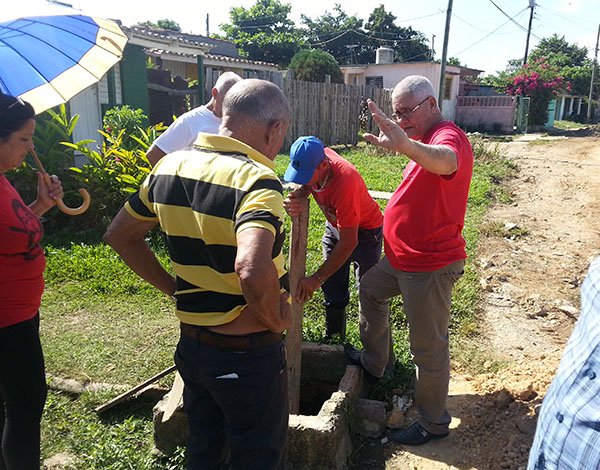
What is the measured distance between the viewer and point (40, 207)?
8.57 ft

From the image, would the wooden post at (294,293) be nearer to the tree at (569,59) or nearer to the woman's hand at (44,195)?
the woman's hand at (44,195)

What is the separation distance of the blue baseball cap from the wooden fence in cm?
1131

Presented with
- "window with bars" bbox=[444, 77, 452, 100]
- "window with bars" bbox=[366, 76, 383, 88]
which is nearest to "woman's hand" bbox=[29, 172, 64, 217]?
"window with bars" bbox=[366, 76, 383, 88]

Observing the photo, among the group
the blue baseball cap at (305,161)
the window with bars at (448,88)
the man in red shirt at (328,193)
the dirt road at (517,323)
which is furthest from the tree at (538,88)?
the blue baseball cap at (305,161)

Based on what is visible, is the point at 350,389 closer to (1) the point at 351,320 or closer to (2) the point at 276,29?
(1) the point at 351,320

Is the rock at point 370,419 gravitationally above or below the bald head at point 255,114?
below

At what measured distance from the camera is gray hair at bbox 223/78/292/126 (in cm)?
186

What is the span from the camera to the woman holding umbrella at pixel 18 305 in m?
2.20

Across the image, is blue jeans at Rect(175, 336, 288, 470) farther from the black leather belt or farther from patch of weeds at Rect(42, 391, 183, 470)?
patch of weeds at Rect(42, 391, 183, 470)

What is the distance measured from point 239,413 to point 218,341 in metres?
0.27

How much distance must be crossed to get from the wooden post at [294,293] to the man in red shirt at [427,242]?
0.52 meters

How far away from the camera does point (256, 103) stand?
186 cm

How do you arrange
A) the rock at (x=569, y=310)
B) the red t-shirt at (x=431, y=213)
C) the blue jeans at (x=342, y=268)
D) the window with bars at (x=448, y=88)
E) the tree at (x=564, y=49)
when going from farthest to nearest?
the tree at (x=564, y=49), the window with bars at (x=448, y=88), the rock at (x=569, y=310), the blue jeans at (x=342, y=268), the red t-shirt at (x=431, y=213)

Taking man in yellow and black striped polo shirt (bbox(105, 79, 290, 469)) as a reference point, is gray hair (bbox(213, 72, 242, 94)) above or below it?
above
